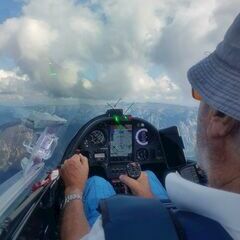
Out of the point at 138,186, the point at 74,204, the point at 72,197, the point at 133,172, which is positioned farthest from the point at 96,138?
the point at 74,204

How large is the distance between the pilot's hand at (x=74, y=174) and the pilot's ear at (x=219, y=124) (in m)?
1.89

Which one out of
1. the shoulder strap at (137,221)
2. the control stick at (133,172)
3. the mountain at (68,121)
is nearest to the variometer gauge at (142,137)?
the mountain at (68,121)

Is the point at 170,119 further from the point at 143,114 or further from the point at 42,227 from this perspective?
the point at 42,227

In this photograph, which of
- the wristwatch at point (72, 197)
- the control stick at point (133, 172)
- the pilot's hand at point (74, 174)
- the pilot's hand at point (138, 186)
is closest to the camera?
the wristwatch at point (72, 197)

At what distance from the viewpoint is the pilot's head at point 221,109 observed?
121cm

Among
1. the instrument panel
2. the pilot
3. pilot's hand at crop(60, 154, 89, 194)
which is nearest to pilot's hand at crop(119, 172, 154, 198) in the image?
pilot's hand at crop(60, 154, 89, 194)

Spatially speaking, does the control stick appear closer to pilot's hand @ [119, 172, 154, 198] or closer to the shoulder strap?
pilot's hand @ [119, 172, 154, 198]

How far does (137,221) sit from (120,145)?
4.27 m

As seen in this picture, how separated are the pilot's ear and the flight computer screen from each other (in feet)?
13.5

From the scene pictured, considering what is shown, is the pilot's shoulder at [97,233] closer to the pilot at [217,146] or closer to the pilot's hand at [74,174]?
the pilot at [217,146]

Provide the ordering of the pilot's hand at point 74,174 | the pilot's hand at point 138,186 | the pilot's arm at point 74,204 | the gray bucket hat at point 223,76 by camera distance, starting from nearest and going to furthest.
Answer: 1. the gray bucket hat at point 223,76
2. the pilot's arm at point 74,204
3. the pilot's hand at point 74,174
4. the pilot's hand at point 138,186

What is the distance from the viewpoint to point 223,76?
48.8 inches

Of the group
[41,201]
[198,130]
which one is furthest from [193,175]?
[198,130]

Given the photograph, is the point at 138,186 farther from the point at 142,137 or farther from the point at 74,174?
the point at 142,137
